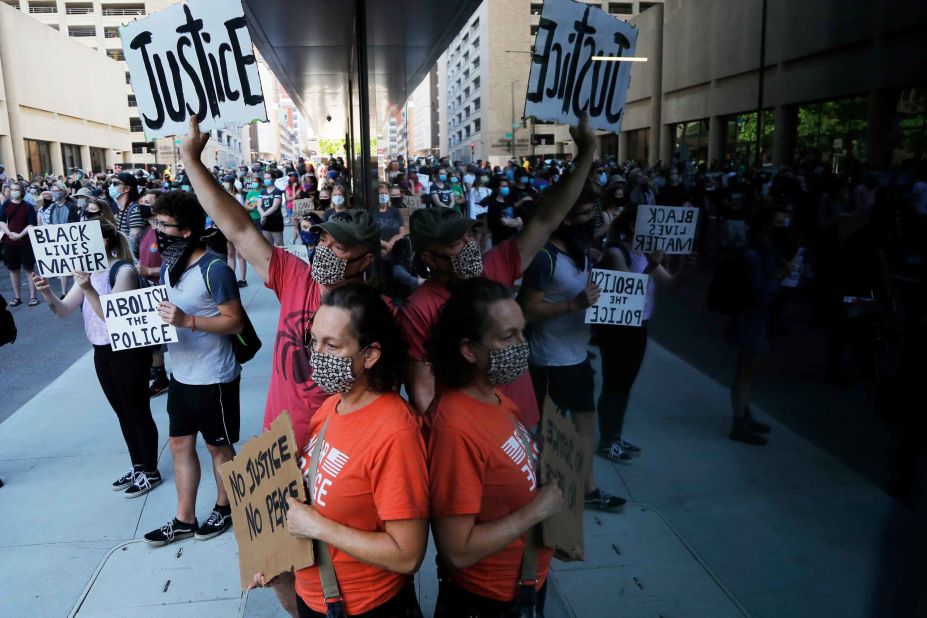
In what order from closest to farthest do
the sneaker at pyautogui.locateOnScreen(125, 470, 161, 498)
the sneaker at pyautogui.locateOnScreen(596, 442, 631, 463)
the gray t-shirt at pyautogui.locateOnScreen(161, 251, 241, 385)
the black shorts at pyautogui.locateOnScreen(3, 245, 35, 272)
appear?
the gray t-shirt at pyautogui.locateOnScreen(161, 251, 241, 385) < the sneaker at pyautogui.locateOnScreen(125, 470, 161, 498) < the sneaker at pyautogui.locateOnScreen(596, 442, 631, 463) < the black shorts at pyautogui.locateOnScreen(3, 245, 35, 272)

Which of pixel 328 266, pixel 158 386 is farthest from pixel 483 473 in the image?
pixel 158 386

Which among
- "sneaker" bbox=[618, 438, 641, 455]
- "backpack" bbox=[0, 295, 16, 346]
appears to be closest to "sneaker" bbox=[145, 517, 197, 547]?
"backpack" bbox=[0, 295, 16, 346]

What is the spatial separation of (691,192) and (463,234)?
180cm

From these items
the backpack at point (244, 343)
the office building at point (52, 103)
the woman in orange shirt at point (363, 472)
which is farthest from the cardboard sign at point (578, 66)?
the office building at point (52, 103)

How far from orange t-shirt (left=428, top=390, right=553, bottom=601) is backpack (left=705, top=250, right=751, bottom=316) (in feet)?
7.32

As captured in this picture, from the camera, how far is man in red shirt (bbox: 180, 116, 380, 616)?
8.93 feet

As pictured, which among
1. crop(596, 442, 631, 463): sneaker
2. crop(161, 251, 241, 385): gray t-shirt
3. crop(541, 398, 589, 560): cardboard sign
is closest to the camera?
crop(541, 398, 589, 560): cardboard sign

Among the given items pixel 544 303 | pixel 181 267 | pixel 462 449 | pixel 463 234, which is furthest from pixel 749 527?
pixel 181 267

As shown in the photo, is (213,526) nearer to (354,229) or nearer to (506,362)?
(354,229)

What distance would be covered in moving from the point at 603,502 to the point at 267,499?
2.78m

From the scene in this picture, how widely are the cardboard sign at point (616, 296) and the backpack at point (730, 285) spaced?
0.39 metres

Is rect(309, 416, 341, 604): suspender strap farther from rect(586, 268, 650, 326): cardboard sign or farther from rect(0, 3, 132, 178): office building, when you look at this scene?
rect(0, 3, 132, 178): office building

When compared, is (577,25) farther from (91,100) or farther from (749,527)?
(91,100)

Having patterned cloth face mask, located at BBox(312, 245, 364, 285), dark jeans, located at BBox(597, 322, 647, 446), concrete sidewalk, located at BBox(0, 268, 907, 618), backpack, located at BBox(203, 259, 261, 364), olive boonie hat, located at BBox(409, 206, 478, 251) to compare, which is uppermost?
olive boonie hat, located at BBox(409, 206, 478, 251)
